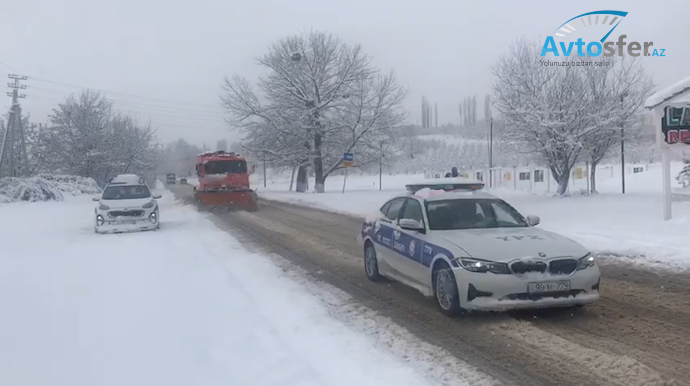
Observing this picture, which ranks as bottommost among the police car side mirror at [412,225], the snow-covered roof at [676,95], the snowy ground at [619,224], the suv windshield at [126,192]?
the snowy ground at [619,224]

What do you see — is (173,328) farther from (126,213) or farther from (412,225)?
(126,213)

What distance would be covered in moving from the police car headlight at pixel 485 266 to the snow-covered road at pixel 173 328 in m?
1.38

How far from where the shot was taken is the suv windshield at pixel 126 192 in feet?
61.6

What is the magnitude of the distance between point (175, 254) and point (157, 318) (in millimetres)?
5715

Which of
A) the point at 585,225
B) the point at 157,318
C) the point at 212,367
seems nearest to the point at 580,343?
the point at 212,367

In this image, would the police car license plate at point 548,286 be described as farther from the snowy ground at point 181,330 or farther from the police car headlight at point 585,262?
the snowy ground at point 181,330

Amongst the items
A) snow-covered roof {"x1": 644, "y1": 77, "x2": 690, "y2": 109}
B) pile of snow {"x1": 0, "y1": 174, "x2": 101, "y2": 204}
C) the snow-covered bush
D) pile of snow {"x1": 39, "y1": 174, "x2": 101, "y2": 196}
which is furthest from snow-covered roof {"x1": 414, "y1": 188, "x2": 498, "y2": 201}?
pile of snow {"x1": 39, "y1": 174, "x2": 101, "y2": 196}

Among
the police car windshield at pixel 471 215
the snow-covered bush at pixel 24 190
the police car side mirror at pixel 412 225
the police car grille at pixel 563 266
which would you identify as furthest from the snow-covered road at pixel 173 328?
the snow-covered bush at pixel 24 190

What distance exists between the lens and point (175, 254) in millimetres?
12719

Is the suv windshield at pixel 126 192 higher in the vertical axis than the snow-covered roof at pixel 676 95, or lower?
lower

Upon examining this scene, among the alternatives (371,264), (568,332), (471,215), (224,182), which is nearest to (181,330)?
(371,264)

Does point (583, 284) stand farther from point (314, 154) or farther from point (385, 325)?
point (314, 154)

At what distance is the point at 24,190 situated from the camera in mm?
33906

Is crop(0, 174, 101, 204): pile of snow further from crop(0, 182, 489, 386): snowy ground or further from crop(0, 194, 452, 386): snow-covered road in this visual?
crop(0, 182, 489, 386): snowy ground
